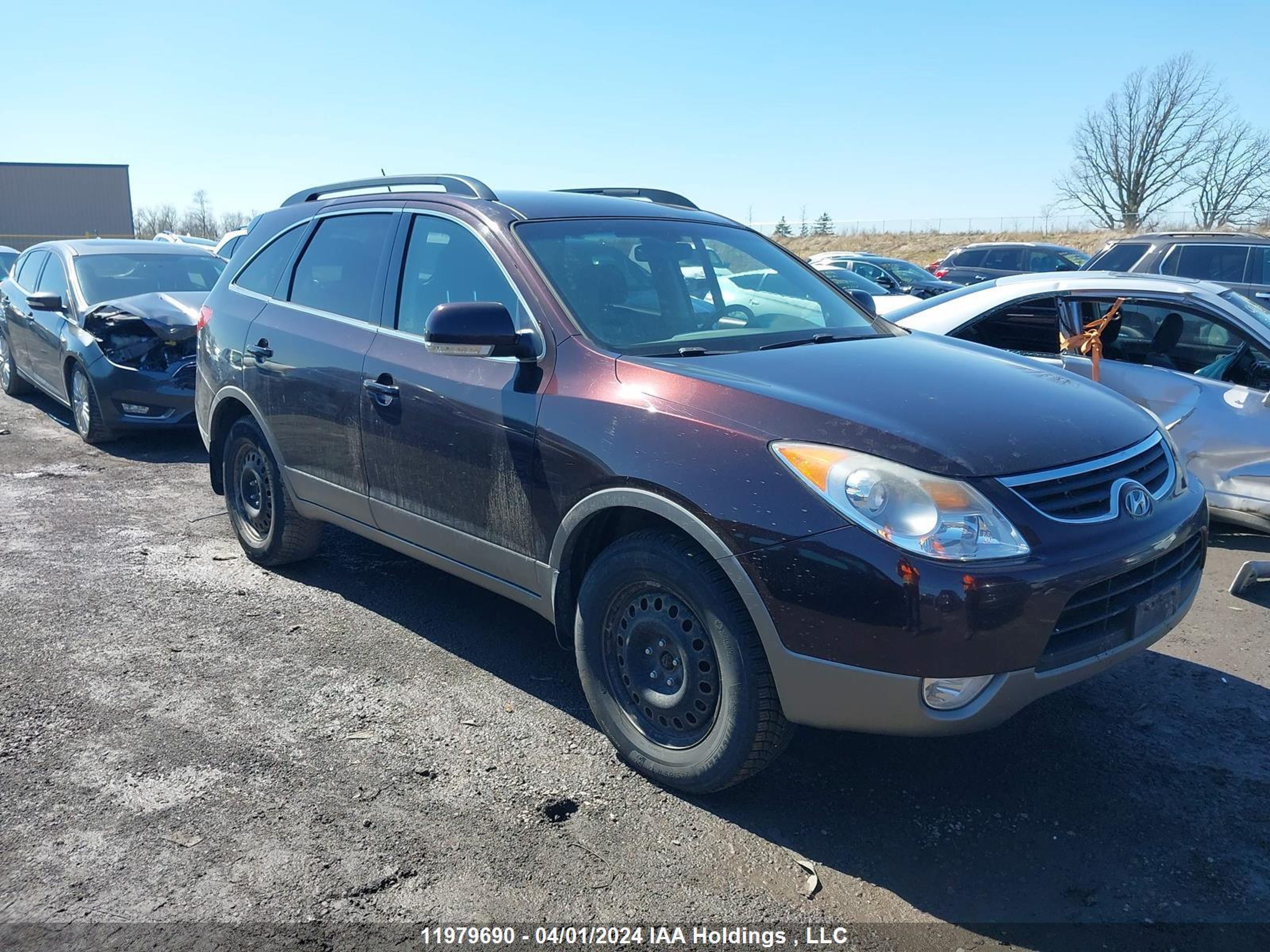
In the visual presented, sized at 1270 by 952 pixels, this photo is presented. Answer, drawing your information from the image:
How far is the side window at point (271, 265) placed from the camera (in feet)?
16.5

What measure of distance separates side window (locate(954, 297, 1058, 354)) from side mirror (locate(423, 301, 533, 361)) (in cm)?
391

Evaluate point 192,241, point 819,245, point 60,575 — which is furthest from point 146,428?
point 819,245

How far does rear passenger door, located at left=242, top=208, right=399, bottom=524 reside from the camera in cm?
432

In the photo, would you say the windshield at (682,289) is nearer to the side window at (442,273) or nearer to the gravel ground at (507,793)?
the side window at (442,273)

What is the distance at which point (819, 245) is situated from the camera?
61969 millimetres

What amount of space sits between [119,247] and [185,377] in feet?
7.68

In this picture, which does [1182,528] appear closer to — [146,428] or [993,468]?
[993,468]

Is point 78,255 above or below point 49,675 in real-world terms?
above

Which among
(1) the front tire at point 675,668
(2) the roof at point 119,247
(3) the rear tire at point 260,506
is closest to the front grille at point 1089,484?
(1) the front tire at point 675,668

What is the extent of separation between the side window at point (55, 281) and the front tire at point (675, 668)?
768 centimetres

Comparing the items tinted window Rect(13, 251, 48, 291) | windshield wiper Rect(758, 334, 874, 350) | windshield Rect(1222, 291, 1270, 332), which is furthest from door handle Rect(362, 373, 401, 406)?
tinted window Rect(13, 251, 48, 291)

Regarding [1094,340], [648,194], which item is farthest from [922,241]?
[648,194]

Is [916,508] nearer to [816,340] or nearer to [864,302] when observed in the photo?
[816,340]

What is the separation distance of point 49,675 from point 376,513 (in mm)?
1441
